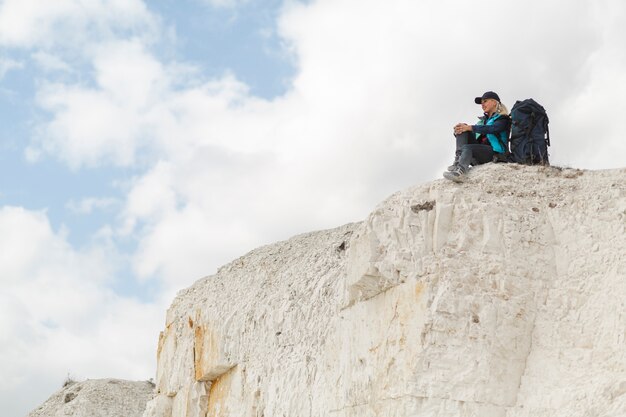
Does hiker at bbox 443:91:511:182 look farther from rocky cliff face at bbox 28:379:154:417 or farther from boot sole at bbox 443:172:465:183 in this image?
rocky cliff face at bbox 28:379:154:417

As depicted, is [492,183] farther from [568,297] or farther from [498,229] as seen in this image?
[568,297]

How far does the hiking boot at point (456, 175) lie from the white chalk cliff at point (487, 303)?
0.30 ft

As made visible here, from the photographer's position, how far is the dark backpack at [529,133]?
42.3 feet

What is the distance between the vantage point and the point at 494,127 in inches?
504

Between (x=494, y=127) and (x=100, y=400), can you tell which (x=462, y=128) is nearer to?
(x=494, y=127)

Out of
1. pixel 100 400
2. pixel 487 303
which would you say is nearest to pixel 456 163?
pixel 487 303

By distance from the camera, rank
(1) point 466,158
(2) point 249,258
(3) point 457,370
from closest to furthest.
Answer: (3) point 457,370 → (1) point 466,158 → (2) point 249,258

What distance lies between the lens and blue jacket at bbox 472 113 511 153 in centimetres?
1279

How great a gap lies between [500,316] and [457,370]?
886 millimetres

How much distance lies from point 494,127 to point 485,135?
1.20 feet

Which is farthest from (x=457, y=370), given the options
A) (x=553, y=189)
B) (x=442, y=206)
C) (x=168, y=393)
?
(x=168, y=393)

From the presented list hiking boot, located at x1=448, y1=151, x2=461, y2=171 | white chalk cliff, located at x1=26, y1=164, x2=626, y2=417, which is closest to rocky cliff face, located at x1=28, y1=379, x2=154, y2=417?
white chalk cliff, located at x1=26, y1=164, x2=626, y2=417

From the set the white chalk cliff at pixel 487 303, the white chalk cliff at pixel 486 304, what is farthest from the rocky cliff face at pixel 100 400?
the white chalk cliff at pixel 487 303

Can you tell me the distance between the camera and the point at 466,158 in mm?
12625
